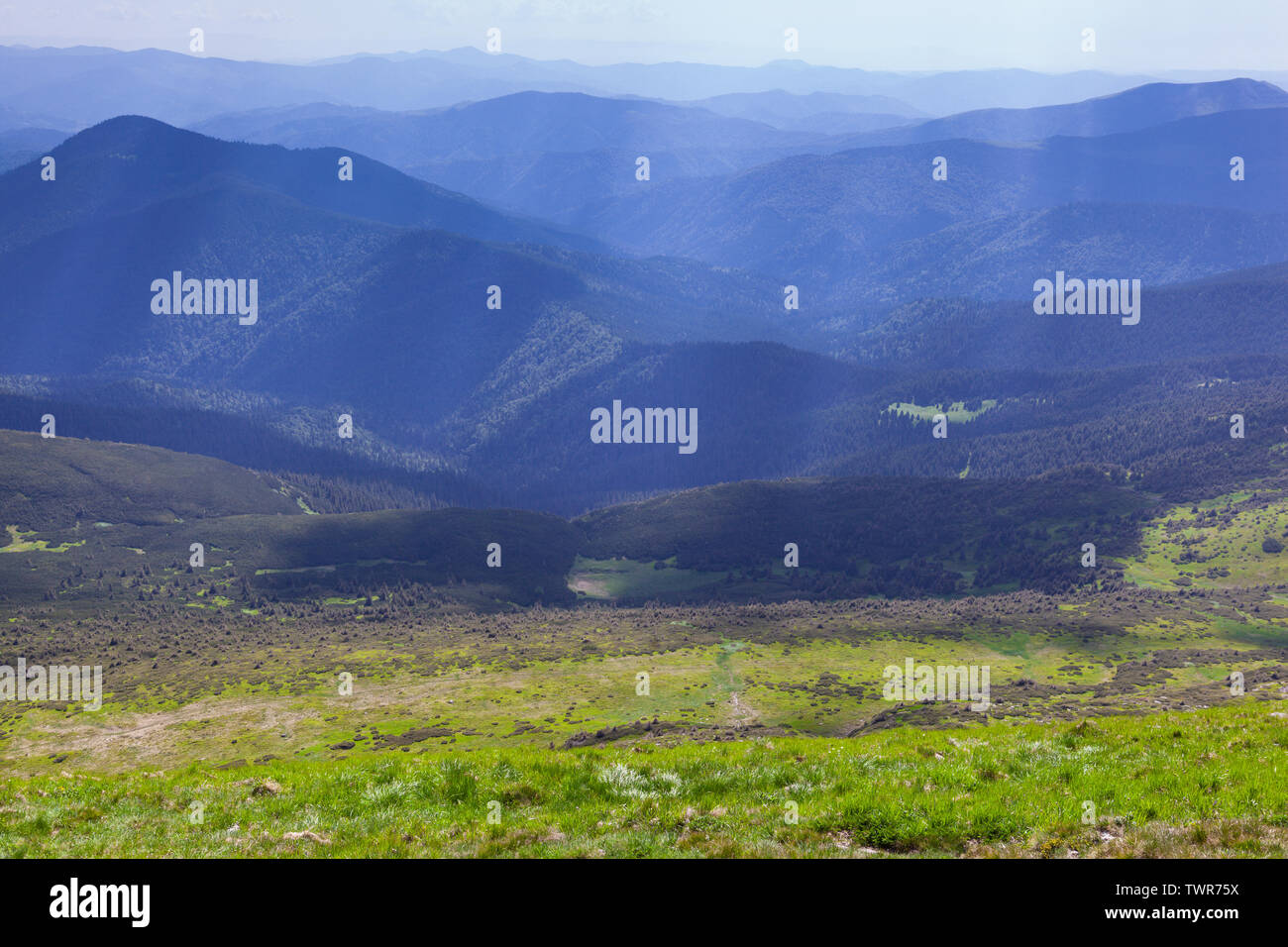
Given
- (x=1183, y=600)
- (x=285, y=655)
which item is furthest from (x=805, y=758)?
(x=1183, y=600)

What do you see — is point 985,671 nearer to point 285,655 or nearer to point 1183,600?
→ point 1183,600

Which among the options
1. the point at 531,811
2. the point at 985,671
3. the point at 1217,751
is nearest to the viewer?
the point at 531,811

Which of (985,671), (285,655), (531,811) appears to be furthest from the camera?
(285,655)
